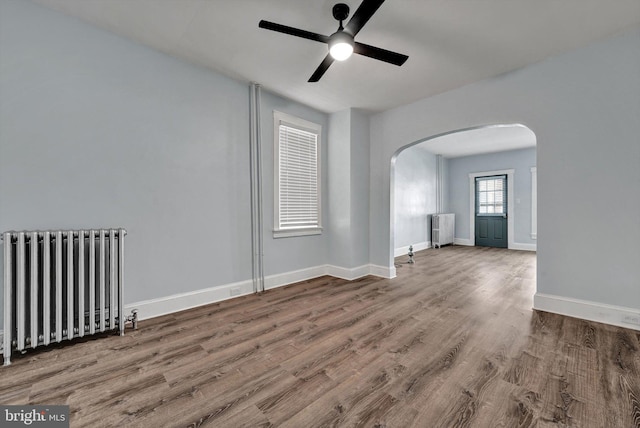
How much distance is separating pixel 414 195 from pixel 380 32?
546 cm

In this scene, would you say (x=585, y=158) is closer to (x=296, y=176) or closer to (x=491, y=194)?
(x=296, y=176)

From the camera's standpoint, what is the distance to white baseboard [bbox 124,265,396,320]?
274 cm

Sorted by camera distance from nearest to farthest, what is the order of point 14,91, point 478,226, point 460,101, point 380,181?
point 14,91, point 460,101, point 380,181, point 478,226

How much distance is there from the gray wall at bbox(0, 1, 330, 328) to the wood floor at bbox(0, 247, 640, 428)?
68 cm

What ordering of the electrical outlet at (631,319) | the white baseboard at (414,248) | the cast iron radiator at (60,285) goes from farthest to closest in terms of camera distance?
the white baseboard at (414,248) < the electrical outlet at (631,319) < the cast iron radiator at (60,285)

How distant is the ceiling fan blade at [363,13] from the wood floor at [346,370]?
2500mm

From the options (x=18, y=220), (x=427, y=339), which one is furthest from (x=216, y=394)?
(x=18, y=220)

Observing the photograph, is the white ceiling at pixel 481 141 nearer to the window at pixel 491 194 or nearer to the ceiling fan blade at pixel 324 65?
the window at pixel 491 194

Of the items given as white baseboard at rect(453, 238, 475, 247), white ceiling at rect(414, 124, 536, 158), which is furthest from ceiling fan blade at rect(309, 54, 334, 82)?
white baseboard at rect(453, 238, 475, 247)

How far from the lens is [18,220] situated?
2133mm

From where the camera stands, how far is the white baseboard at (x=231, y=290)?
2744mm

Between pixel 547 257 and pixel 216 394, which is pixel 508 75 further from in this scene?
pixel 216 394

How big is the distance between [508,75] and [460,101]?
1.86ft

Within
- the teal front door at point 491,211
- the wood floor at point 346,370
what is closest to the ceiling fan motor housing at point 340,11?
the wood floor at point 346,370
